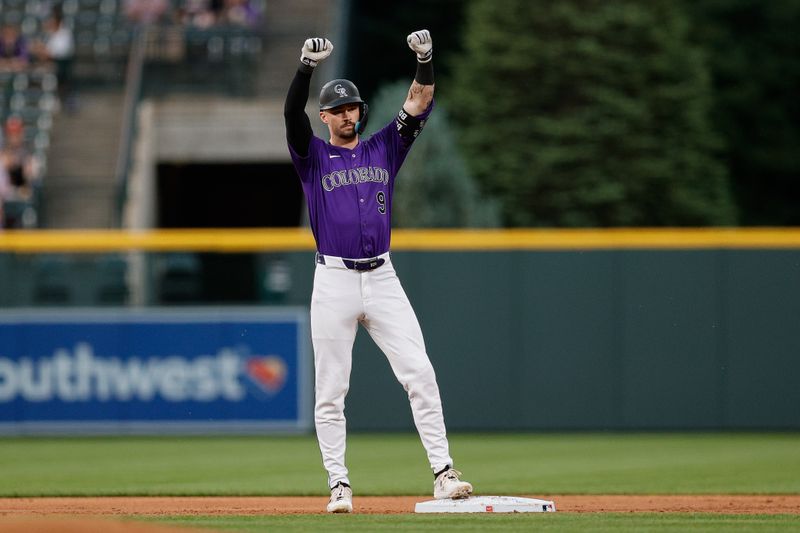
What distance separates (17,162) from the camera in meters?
20.5

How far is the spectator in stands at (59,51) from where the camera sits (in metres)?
22.5

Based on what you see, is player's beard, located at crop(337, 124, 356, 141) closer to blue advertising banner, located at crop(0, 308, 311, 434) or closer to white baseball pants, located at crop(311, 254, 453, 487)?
white baseball pants, located at crop(311, 254, 453, 487)

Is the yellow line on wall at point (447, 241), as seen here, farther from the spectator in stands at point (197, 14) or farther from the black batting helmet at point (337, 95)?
the spectator in stands at point (197, 14)

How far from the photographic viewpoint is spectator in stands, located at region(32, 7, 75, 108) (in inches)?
884

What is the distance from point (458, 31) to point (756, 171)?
6315 mm

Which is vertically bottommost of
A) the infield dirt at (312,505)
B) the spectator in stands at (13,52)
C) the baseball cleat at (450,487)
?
the infield dirt at (312,505)

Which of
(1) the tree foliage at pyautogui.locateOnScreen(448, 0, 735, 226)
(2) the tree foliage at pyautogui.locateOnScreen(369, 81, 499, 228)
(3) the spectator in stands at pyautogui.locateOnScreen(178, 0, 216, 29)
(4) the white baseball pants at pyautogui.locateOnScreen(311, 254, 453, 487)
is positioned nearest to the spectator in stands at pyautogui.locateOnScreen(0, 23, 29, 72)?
(3) the spectator in stands at pyautogui.locateOnScreen(178, 0, 216, 29)

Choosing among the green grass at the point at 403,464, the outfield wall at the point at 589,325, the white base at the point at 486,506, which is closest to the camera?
the white base at the point at 486,506

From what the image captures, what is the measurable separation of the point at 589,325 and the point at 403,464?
12.3ft

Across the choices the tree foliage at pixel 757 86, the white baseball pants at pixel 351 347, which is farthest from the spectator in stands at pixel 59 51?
the white baseball pants at pixel 351 347

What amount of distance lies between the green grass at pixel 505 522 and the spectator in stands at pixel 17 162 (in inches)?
506

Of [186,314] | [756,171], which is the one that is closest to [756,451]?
[186,314]

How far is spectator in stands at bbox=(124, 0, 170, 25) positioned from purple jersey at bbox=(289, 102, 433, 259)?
16.2 meters

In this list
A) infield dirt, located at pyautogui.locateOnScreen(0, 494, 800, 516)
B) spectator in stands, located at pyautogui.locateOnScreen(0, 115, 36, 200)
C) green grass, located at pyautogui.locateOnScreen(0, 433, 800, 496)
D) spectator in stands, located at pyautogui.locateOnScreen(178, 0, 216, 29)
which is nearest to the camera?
infield dirt, located at pyautogui.locateOnScreen(0, 494, 800, 516)
